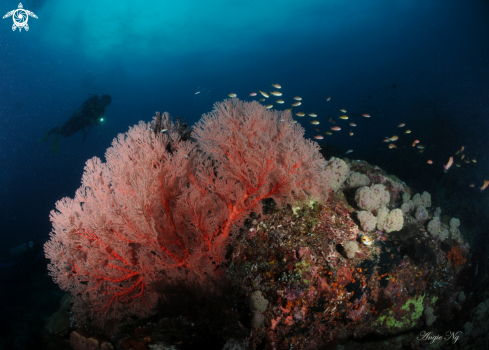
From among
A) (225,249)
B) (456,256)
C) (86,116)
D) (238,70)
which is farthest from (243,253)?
(238,70)

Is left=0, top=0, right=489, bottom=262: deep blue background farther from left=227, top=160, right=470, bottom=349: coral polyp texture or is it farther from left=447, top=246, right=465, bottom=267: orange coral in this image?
left=227, top=160, right=470, bottom=349: coral polyp texture

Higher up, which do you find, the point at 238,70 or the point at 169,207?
the point at 238,70

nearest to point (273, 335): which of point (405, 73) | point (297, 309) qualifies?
point (297, 309)

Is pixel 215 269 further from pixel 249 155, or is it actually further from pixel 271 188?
pixel 249 155

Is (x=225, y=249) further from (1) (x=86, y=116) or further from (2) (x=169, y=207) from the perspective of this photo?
(1) (x=86, y=116)

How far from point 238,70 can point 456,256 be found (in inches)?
4197

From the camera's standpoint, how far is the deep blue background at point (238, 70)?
2795 centimetres

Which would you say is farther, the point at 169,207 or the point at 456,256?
the point at 456,256

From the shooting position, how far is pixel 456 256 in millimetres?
5996

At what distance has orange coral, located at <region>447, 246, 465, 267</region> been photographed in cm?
592

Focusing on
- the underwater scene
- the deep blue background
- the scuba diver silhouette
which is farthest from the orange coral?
the scuba diver silhouette

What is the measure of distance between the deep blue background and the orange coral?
1112 cm

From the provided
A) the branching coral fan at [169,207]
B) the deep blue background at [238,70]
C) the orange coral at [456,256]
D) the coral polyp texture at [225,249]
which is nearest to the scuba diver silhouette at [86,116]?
the coral polyp texture at [225,249]

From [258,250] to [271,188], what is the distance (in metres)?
1.31
